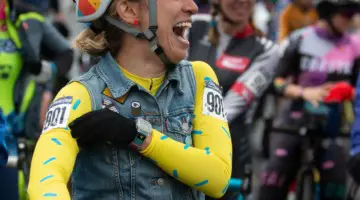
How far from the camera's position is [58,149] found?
3.23 m

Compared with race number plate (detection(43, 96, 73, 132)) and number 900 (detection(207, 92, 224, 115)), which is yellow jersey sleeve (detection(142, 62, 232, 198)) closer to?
number 900 (detection(207, 92, 224, 115))

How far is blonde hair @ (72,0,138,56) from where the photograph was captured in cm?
364

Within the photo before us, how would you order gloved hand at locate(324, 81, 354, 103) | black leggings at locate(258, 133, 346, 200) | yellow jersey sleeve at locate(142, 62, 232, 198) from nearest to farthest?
yellow jersey sleeve at locate(142, 62, 232, 198) → gloved hand at locate(324, 81, 354, 103) → black leggings at locate(258, 133, 346, 200)

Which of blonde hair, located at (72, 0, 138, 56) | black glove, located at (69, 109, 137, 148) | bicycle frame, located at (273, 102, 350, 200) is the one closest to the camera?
black glove, located at (69, 109, 137, 148)

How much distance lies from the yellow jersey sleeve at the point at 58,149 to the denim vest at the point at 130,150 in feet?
0.22

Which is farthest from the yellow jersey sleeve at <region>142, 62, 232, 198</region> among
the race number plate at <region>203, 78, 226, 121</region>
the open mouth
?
the open mouth

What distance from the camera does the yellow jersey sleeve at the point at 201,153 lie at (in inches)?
133

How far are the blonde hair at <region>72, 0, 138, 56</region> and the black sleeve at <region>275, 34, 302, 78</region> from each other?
14.7ft

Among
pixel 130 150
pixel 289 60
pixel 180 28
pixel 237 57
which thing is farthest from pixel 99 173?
pixel 289 60

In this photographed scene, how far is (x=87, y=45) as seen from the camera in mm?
3646

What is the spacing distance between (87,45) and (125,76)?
24cm

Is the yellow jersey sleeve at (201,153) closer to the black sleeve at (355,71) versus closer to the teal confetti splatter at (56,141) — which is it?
the teal confetti splatter at (56,141)

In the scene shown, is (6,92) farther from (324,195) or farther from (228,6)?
(324,195)

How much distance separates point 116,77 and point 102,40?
0.23 m
